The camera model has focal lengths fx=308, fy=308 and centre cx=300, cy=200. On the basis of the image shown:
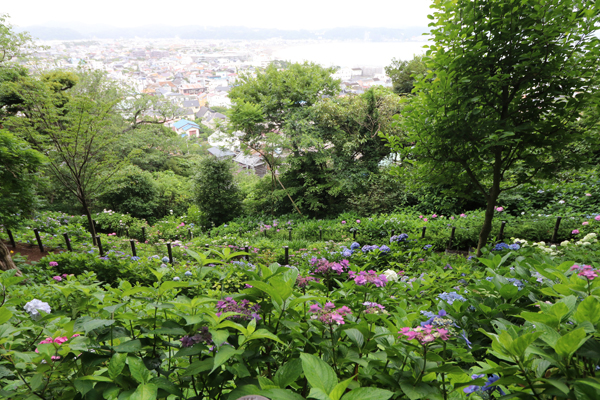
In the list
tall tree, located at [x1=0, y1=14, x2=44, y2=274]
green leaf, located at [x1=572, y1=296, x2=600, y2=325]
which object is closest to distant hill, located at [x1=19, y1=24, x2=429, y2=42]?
tall tree, located at [x1=0, y1=14, x2=44, y2=274]

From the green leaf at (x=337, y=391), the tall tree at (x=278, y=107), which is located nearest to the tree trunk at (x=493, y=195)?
the green leaf at (x=337, y=391)

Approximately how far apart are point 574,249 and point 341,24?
115041 millimetres

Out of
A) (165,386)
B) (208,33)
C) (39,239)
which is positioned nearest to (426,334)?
(165,386)

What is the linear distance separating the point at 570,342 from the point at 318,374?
1.69 ft

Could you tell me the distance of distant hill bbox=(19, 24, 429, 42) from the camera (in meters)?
82.4

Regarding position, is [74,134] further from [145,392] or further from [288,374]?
[288,374]

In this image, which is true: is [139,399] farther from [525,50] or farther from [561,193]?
[561,193]

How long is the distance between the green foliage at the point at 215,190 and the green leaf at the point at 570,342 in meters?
9.17

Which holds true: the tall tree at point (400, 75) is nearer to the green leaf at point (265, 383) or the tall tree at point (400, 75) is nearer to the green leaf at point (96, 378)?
the green leaf at point (265, 383)

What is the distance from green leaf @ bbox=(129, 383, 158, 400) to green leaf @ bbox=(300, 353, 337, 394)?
13.8 inches

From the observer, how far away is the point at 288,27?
13150cm

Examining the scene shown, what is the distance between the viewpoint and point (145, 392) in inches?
27.6

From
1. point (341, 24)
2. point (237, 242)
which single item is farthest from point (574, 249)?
point (341, 24)

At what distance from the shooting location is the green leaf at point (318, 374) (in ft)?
2.09
